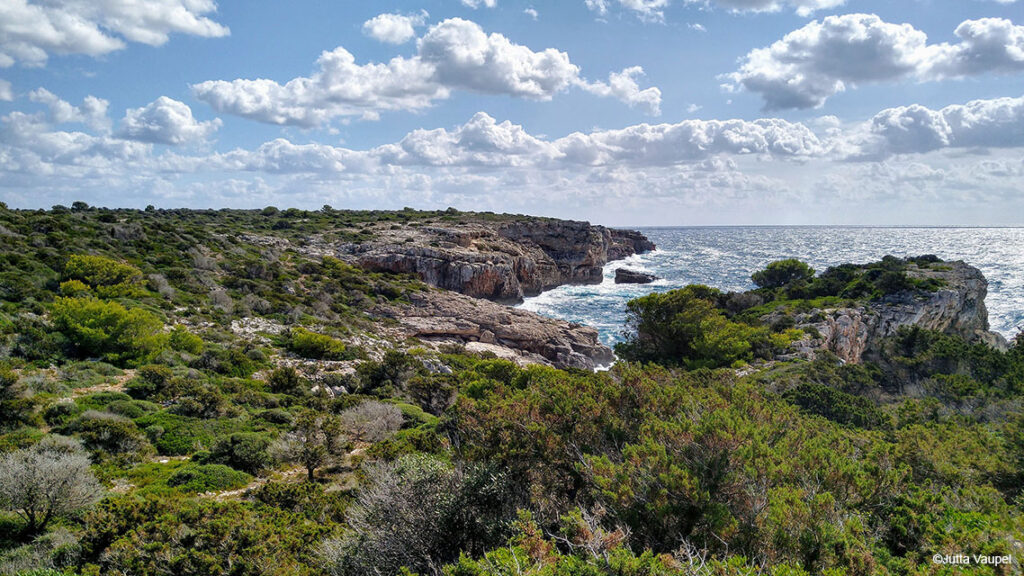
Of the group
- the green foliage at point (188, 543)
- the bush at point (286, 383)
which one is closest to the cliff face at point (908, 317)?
the bush at point (286, 383)

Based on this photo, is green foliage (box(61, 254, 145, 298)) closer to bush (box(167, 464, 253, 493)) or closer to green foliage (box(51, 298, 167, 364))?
green foliage (box(51, 298, 167, 364))

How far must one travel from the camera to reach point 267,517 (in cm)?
700

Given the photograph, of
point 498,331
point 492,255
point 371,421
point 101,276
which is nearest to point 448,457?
point 371,421

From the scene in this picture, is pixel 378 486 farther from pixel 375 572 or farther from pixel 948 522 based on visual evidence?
pixel 948 522

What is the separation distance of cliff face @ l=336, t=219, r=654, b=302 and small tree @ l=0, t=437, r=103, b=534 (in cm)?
4034

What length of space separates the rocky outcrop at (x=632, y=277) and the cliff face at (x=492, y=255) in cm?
298

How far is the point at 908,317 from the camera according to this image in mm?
31047

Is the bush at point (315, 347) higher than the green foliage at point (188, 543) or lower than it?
lower

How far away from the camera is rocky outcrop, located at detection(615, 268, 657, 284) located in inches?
2736

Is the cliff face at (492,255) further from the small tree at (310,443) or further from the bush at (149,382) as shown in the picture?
the small tree at (310,443)

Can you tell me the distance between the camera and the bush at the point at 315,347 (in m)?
21.9

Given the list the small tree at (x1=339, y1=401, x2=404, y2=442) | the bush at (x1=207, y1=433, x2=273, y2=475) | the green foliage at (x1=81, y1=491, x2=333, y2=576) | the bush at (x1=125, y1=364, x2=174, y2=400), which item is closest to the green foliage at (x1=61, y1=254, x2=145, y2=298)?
the bush at (x1=125, y1=364, x2=174, y2=400)

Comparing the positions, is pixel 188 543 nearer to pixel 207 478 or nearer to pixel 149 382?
pixel 207 478

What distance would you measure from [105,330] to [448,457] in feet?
49.1
